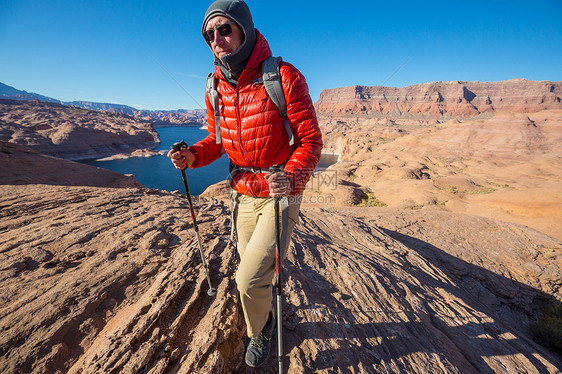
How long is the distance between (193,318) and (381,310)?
123 inches

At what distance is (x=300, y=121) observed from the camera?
→ 2086 millimetres

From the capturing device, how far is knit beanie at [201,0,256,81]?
2.05 m

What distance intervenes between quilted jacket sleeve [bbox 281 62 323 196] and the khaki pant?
0.38 meters

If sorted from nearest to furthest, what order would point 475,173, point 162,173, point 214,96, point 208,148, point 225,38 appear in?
point 225,38 → point 214,96 → point 208,148 → point 475,173 → point 162,173

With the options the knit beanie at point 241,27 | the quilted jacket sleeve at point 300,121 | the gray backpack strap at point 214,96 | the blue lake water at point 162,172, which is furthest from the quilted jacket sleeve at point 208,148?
the blue lake water at point 162,172

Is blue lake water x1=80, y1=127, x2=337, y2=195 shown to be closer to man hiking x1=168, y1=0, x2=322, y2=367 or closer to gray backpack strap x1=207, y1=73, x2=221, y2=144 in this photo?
gray backpack strap x1=207, y1=73, x2=221, y2=144

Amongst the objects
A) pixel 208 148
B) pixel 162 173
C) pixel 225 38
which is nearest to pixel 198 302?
pixel 208 148

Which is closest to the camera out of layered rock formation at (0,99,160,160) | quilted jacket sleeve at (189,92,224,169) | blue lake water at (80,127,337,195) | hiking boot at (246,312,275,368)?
hiking boot at (246,312,275,368)

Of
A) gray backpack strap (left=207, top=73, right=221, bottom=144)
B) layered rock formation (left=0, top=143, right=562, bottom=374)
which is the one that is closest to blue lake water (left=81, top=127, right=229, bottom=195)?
layered rock formation (left=0, top=143, right=562, bottom=374)

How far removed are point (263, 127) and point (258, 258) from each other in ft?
4.28

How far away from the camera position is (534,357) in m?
3.86

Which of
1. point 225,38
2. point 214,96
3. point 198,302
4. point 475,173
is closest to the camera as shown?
point 225,38

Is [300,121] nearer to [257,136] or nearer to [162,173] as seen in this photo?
[257,136]

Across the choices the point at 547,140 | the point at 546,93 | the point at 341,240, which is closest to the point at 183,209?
the point at 341,240
